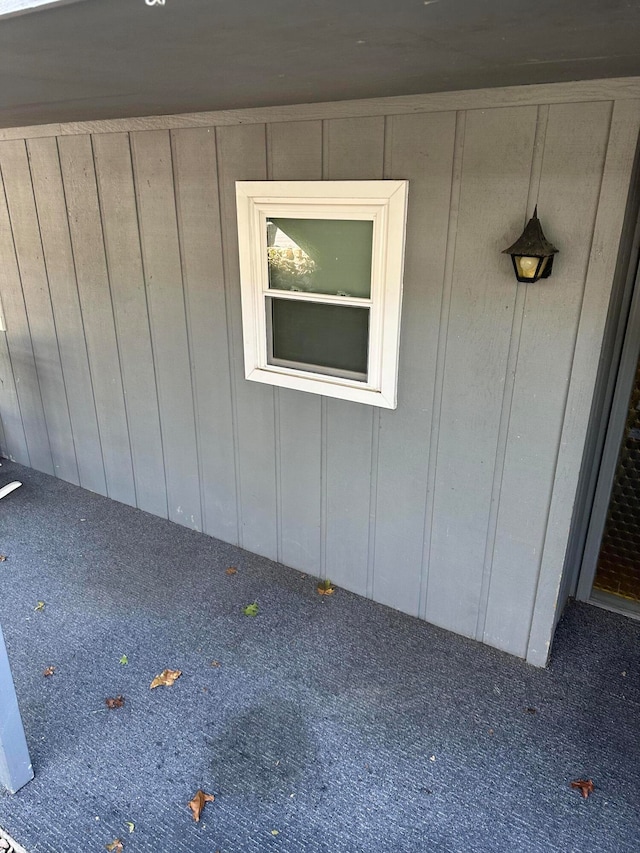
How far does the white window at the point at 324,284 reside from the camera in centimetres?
245

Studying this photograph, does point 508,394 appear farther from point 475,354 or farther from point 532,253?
point 532,253

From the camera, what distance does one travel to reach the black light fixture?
203 centimetres

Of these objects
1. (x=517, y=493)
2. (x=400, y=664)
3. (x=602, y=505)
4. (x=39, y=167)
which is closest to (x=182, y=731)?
(x=400, y=664)

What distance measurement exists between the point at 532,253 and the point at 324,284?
1.00 metres

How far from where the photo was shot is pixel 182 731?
229 centimetres

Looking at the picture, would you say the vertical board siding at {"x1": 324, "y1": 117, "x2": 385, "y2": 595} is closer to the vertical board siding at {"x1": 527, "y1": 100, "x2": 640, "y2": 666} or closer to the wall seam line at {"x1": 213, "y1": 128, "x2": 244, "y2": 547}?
the wall seam line at {"x1": 213, "y1": 128, "x2": 244, "y2": 547}

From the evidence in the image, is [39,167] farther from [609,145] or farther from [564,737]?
[564,737]

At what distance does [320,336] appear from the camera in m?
2.82

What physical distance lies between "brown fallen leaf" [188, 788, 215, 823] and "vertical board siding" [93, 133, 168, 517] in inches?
79.9

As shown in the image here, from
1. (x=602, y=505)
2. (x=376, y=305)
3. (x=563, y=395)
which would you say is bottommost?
(x=602, y=505)

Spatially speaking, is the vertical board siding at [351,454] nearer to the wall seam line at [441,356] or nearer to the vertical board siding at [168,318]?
the wall seam line at [441,356]

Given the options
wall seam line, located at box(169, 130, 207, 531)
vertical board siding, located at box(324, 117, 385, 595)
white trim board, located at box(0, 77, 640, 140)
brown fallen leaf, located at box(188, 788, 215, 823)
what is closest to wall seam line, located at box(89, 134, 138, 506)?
→ white trim board, located at box(0, 77, 640, 140)

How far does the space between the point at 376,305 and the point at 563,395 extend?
868 mm

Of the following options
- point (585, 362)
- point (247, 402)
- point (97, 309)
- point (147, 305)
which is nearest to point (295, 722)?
point (247, 402)
